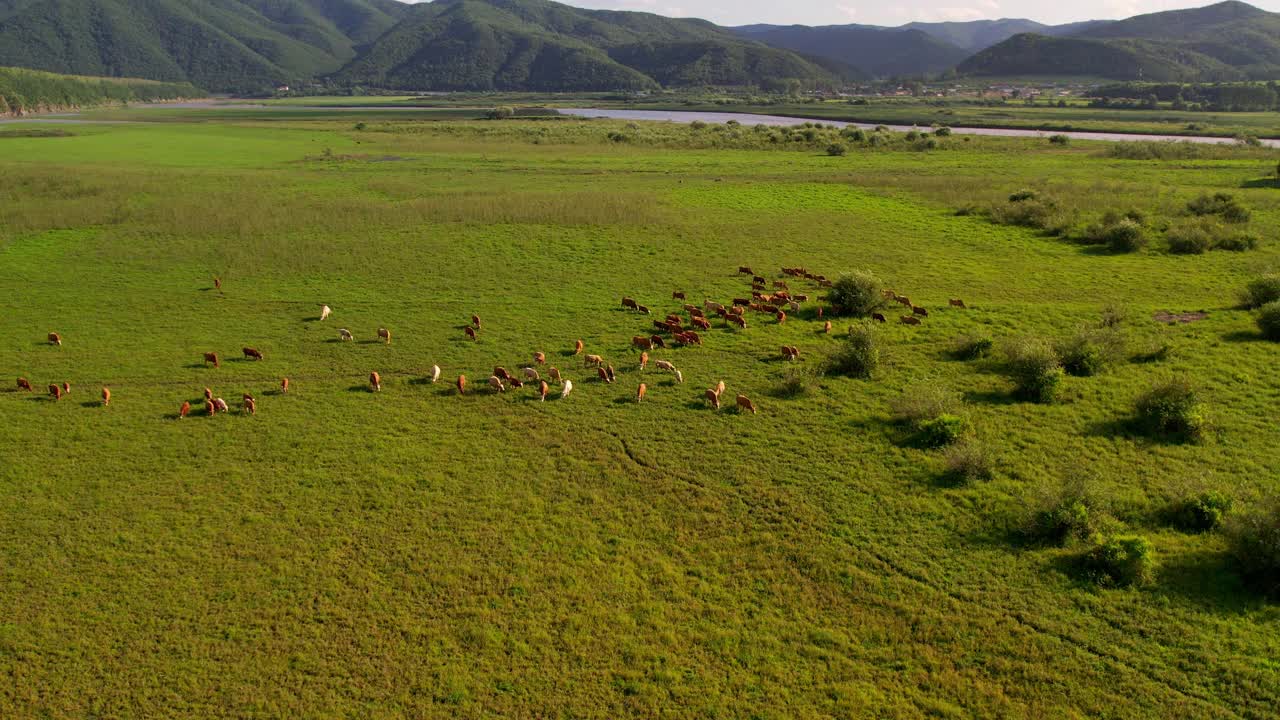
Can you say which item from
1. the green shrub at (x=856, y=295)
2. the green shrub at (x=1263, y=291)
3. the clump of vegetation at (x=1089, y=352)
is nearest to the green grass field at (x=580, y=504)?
the green shrub at (x=1263, y=291)

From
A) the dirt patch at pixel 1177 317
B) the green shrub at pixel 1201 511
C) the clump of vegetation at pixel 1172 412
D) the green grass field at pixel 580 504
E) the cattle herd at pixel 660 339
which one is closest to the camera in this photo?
the green grass field at pixel 580 504

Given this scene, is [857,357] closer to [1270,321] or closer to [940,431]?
[940,431]

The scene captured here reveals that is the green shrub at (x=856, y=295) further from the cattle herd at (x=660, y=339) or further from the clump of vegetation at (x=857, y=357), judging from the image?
the clump of vegetation at (x=857, y=357)

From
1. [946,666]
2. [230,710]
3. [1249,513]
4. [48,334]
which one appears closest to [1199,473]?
[1249,513]

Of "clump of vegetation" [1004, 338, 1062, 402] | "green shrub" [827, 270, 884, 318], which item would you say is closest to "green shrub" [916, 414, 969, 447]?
"clump of vegetation" [1004, 338, 1062, 402]

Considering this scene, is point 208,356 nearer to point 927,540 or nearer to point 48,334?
point 48,334

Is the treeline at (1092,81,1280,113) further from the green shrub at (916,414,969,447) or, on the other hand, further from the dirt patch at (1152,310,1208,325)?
the green shrub at (916,414,969,447)
